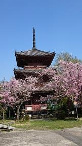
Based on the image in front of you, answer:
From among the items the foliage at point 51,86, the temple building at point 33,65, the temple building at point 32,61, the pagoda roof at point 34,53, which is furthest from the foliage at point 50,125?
the pagoda roof at point 34,53

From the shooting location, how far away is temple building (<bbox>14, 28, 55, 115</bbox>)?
5409 cm

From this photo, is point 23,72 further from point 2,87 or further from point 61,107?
point 61,107

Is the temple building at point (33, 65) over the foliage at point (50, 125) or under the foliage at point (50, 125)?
over

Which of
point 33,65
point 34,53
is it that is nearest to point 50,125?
point 33,65

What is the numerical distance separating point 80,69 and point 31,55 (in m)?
14.7

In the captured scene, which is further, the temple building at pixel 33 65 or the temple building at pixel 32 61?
the temple building at pixel 32 61

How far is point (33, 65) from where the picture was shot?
57.1 meters

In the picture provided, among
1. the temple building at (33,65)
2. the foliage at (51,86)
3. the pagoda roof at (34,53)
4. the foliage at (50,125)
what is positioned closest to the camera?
the foliage at (50,125)

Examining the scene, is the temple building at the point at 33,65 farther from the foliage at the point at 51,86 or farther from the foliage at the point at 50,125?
the foliage at the point at 50,125

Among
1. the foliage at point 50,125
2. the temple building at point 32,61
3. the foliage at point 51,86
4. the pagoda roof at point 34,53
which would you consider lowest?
the foliage at point 50,125

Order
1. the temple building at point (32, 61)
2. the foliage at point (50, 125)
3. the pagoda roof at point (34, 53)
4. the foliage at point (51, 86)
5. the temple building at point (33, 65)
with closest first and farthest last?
the foliage at point (50, 125), the foliage at point (51, 86), the temple building at point (33, 65), the temple building at point (32, 61), the pagoda roof at point (34, 53)

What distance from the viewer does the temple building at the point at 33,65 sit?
54094 mm

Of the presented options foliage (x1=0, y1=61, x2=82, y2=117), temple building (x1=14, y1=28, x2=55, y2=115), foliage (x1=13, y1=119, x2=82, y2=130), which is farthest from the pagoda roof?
foliage (x1=13, y1=119, x2=82, y2=130)

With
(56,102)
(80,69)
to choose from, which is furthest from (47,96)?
(80,69)
